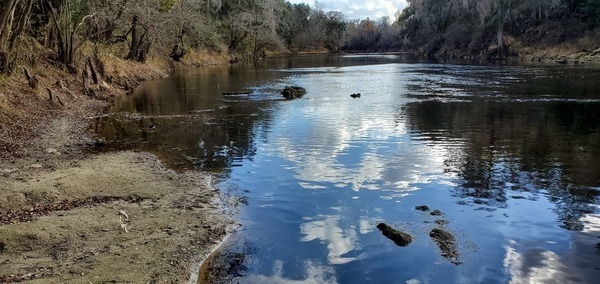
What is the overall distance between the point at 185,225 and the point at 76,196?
2569mm

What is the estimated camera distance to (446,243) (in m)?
7.95

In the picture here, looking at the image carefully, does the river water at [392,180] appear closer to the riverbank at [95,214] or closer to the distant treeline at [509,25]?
the riverbank at [95,214]

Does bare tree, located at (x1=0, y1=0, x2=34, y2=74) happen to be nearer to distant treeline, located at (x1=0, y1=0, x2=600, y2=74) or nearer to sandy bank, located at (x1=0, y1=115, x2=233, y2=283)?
distant treeline, located at (x1=0, y1=0, x2=600, y2=74)

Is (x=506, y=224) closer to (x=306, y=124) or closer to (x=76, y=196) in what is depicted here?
(x=76, y=196)

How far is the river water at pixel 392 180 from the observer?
7309mm

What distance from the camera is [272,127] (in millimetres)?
19062

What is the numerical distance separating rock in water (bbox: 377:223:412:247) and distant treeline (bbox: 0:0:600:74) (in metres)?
12.9

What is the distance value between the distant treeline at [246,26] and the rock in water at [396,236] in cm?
1290

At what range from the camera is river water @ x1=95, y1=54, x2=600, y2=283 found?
24.0 ft

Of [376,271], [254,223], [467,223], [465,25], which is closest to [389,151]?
[467,223]

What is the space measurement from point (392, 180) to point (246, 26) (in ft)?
219

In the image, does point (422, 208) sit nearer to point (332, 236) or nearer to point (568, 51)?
point (332, 236)

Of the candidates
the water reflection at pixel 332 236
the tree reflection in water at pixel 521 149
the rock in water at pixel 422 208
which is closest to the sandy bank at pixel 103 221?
the water reflection at pixel 332 236

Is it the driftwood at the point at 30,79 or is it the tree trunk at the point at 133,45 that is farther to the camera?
the tree trunk at the point at 133,45
